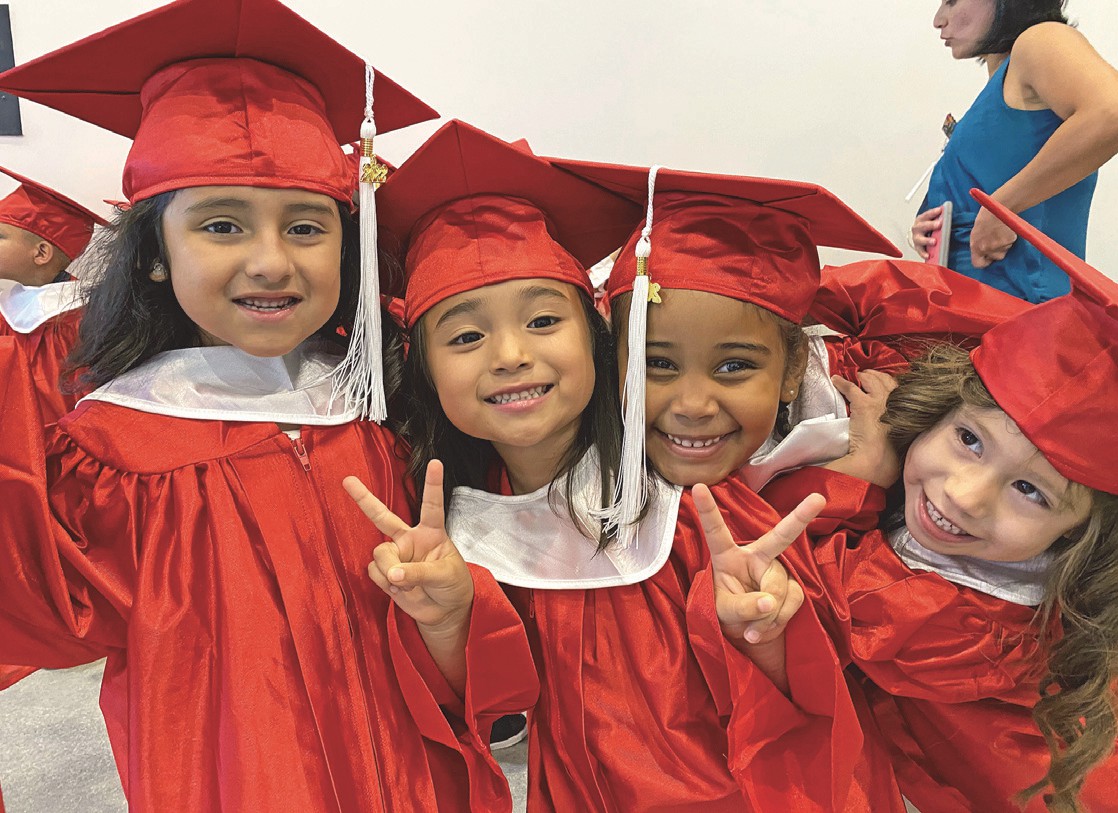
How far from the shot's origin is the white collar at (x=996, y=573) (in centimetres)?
85

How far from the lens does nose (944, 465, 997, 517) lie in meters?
0.79

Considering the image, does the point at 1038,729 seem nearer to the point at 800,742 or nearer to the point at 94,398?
the point at 800,742

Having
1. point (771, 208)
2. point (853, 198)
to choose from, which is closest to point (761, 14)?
point (853, 198)

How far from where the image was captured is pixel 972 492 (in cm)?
79

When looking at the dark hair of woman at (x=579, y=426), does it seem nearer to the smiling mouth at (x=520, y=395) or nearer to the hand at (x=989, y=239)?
the smiling mouth at (x=520, y=395)

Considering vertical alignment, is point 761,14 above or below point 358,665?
above

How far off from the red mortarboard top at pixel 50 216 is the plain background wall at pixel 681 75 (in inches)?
8.6

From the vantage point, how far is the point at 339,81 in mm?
868

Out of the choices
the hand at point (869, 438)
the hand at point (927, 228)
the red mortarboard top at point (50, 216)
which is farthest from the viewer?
the red mortarboard top at point (50, 216)

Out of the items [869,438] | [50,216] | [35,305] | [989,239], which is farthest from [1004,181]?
[50,216]

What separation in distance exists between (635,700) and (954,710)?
15.2 inches

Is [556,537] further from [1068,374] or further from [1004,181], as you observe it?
[1004,181]

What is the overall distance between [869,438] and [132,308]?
891 mm

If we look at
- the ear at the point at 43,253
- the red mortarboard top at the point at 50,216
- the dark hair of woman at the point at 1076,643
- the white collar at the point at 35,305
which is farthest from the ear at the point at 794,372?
the ear at the point at 43,253
